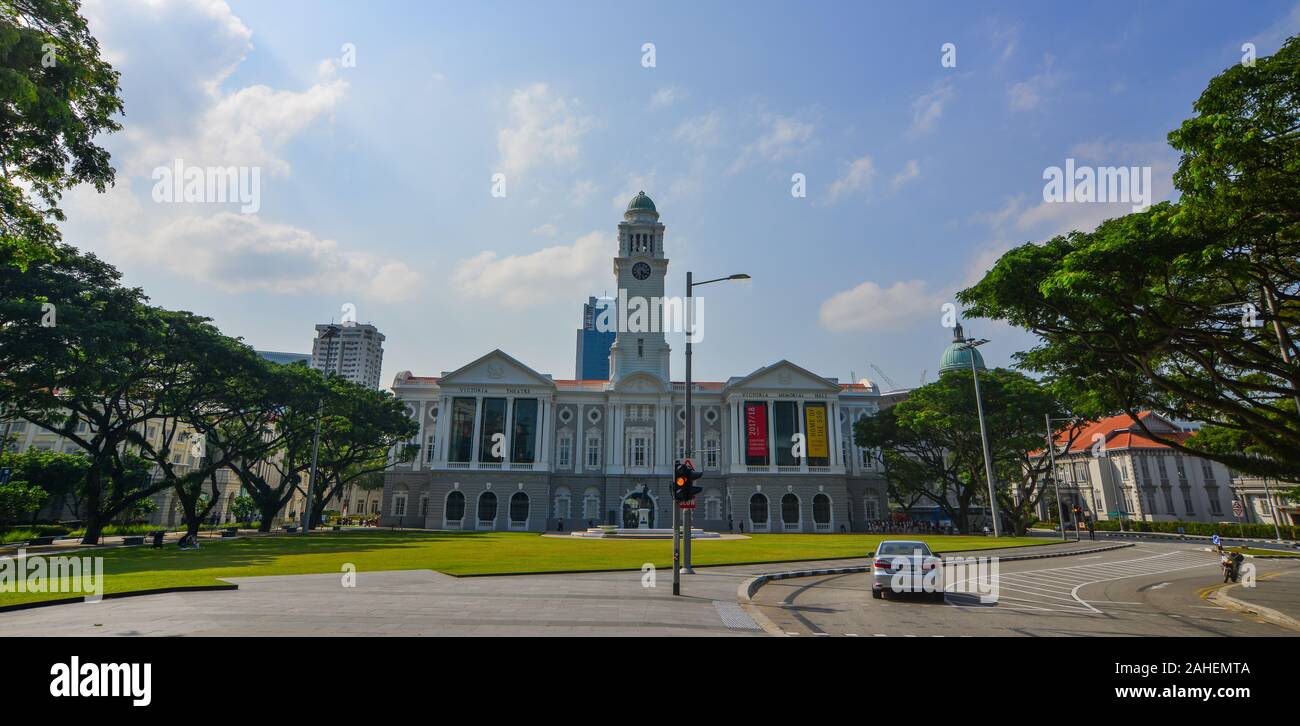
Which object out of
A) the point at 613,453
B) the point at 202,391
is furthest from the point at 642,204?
the point at 202,391

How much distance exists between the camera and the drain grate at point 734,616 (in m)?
10.4

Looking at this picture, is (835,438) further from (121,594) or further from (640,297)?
(121,594)

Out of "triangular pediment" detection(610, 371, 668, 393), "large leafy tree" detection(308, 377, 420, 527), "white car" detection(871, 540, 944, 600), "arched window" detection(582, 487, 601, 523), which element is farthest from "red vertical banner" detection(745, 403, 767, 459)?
"white car" detection(871, 540, 944, 600)

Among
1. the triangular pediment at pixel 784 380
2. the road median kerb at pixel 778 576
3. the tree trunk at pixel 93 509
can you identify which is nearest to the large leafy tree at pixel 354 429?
the tree trunk at pixel 93 509

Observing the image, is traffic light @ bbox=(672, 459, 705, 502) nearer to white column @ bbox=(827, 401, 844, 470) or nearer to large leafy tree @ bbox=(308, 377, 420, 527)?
large leafy tree @ bbox=(308, 377, 420, 527)

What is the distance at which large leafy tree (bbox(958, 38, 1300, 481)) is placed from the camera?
36.0 ft

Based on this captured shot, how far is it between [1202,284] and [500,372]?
49881 millimetres

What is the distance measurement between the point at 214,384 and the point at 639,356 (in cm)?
3656

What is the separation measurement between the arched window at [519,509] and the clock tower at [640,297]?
601 inches

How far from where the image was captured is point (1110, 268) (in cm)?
1405

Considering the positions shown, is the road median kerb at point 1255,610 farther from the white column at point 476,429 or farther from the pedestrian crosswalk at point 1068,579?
the white column at point 476,429

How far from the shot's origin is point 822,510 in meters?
55.9
